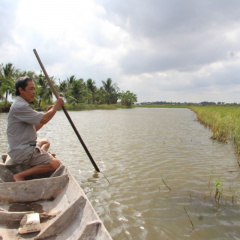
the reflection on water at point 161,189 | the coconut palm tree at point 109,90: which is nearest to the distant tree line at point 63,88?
the coconut palm tree at point 109,90

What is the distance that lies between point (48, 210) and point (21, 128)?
1181 millimetres

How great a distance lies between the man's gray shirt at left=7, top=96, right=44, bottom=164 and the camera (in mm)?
3053

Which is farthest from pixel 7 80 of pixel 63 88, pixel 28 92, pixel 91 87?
pixel 28 92

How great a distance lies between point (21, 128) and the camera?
10.4ft

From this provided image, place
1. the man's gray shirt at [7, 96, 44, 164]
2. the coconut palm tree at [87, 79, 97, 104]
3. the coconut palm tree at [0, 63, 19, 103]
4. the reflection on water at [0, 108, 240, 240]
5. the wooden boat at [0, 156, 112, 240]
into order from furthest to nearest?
the coconut palm tree at [87, 79, 97, 104] → the coconut palm tree at [0, 63, 19, 103] → the man's gray shirt at [7, 96, 44, 164] → the reflection on water at [0, 108, 240, 240] → the wooden boat at [0, 156, 112, 240]

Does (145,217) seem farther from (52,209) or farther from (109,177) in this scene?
(109,177)

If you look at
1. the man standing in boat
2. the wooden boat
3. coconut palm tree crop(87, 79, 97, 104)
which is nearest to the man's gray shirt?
the man standing in boat

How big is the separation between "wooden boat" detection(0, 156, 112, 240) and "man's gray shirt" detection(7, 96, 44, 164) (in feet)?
1.31

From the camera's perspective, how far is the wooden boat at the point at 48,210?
2094 mm

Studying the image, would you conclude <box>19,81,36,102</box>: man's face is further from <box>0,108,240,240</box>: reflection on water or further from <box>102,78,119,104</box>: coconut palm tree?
<box>102,78,119,104</box>: coconut palm tree

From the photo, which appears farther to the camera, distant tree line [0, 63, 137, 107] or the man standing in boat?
distant tree line [0, 63, 137, 107]

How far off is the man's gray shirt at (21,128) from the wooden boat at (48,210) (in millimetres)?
398

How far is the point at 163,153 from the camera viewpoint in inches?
262

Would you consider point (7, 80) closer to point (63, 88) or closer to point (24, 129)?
point (63, 88)
